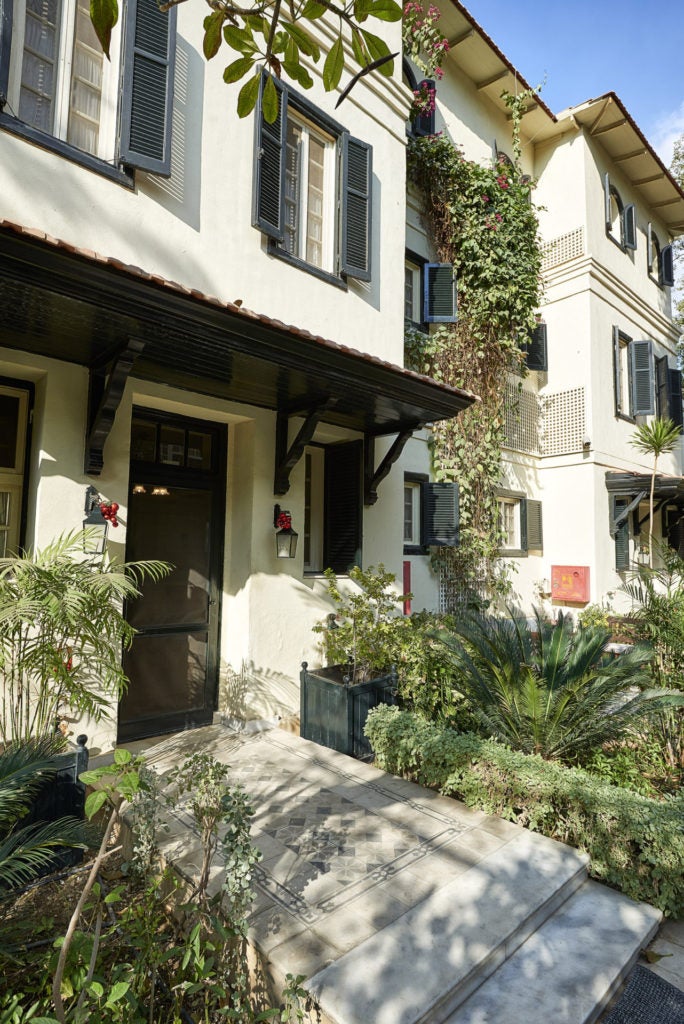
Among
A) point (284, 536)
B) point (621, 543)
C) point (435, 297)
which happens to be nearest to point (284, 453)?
point (284, 536)

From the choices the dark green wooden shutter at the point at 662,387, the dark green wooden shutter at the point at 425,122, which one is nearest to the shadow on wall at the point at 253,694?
the dark green wooden shutter at the point at 425,122

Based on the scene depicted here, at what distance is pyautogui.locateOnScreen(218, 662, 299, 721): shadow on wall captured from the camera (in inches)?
210

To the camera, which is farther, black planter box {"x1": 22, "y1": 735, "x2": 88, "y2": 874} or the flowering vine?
the flowering vine

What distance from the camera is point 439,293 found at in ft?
28.8

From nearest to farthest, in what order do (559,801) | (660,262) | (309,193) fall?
(559,801), (309,193), (660,262)

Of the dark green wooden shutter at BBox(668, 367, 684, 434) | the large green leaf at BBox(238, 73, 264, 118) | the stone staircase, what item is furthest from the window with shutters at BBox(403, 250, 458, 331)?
the stone staircase

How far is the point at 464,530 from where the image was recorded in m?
8.87

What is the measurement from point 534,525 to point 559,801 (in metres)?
7.95

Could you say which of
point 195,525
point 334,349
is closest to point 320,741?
point 195,525

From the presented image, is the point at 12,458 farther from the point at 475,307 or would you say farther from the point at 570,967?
the point at 475,307

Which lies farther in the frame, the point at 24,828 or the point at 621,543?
the point at 621,543

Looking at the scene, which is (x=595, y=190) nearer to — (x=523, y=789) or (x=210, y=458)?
(x=210, y=458)

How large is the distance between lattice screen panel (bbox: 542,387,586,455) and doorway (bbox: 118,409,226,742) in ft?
25.6

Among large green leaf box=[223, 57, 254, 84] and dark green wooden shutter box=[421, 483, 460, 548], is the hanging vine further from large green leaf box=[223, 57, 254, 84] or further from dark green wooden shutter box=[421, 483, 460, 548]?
large green leaf box=[223, 57, 254, 84]
